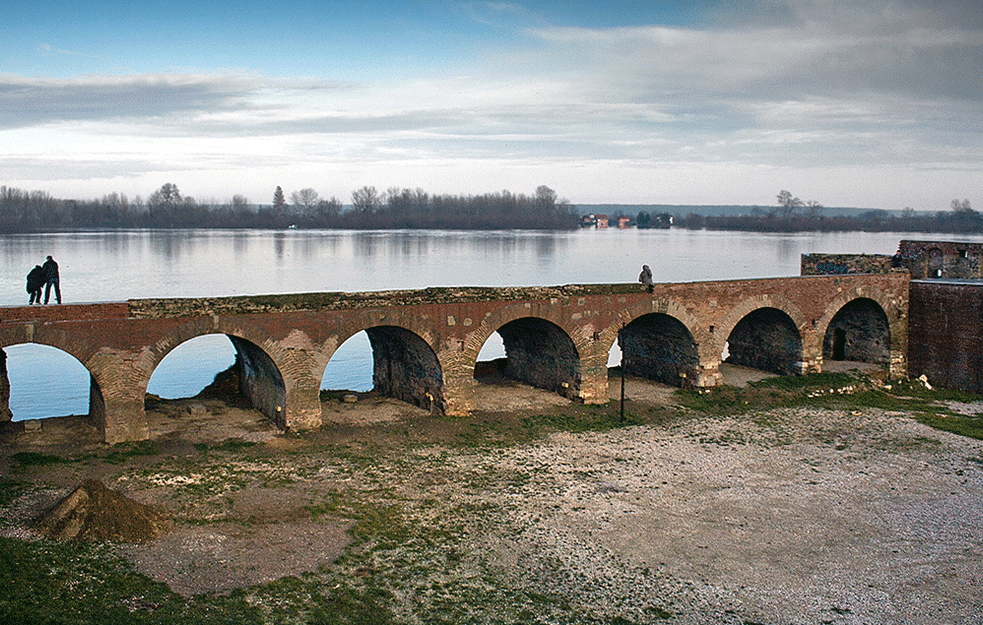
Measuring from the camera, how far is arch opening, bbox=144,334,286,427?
16.4 meters

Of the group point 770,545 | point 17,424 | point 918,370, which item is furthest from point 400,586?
point 918,370

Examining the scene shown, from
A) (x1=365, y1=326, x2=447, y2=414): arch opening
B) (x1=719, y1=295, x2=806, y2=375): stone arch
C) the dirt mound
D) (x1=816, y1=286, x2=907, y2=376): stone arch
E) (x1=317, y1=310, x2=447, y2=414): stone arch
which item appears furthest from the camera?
(x1=816, y1=286, x2=907, y2=376): stone arch

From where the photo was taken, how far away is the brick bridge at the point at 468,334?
14570 millimetres

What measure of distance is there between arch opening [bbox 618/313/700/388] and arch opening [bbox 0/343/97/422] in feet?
44.9

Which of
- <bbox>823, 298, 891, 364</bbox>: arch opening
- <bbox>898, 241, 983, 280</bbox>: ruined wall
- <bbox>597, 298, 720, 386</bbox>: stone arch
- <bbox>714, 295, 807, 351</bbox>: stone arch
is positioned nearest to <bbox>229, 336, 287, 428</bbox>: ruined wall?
<bbox>597, 298, 720, 386</bbox>: stone arch

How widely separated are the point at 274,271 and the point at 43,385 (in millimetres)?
26463

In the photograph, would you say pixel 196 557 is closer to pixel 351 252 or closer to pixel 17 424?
pixel 17 424

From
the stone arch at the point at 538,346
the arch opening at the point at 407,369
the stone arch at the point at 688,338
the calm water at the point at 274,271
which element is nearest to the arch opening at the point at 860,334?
the stone arch at the point at 688,338

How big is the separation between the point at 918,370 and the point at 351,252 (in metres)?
48.7

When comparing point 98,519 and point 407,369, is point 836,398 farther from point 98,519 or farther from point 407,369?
point 98,519

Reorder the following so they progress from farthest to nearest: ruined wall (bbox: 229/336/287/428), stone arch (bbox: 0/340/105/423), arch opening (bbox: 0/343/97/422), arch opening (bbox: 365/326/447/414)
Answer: arch opening (bbox: 0/343/97/422) < arch opening (bbox: 365/326/447/414) < ruined wall (bbox: 229/336/287/428) < stone arch (bbox: 0/340/105/423)

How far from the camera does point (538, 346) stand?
67.1 feet

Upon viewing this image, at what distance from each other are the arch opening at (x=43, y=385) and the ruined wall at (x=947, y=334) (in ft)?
72.6

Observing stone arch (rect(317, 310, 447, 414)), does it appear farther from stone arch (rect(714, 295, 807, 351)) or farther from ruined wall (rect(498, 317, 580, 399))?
stone arch (rect(714, 295, 807, 351))
